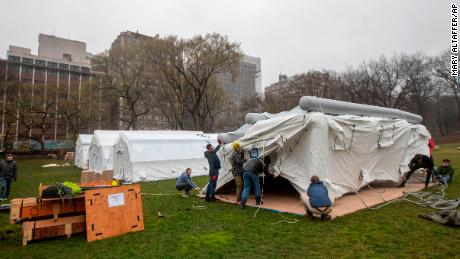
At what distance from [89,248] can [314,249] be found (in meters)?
3.83

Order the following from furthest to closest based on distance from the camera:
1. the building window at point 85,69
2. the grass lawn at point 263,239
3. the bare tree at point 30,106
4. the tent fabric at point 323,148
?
the building window at point 85,69 → the bare tree at point 30,106 → the tent fabric at point 323,148 → the grass lawn at point 263,239

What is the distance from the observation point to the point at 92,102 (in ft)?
121

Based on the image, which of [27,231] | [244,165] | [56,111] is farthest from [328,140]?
→ [56,111]

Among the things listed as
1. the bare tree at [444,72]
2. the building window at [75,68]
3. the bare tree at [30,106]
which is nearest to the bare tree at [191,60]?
the bare tree at [30,106]

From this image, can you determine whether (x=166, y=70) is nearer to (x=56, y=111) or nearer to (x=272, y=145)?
(x=56, y=111)

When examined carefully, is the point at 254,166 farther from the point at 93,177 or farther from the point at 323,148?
the point at 93,177

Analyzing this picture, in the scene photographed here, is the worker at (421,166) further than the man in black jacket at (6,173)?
No

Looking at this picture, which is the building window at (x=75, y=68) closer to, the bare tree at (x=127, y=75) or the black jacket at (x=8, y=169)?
the bare tree at (x=127, y=75)

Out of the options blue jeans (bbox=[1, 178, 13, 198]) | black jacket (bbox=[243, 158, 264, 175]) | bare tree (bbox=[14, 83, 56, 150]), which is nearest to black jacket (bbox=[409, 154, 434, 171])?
black jacket (bbox=[243, 158, 264, 175])

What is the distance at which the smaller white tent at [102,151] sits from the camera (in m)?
19.5

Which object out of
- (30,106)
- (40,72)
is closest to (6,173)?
(30,106)

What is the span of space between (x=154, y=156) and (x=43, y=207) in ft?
36.5

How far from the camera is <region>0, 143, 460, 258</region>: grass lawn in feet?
15.1

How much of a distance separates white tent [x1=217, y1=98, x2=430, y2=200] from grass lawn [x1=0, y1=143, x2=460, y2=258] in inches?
63.4
